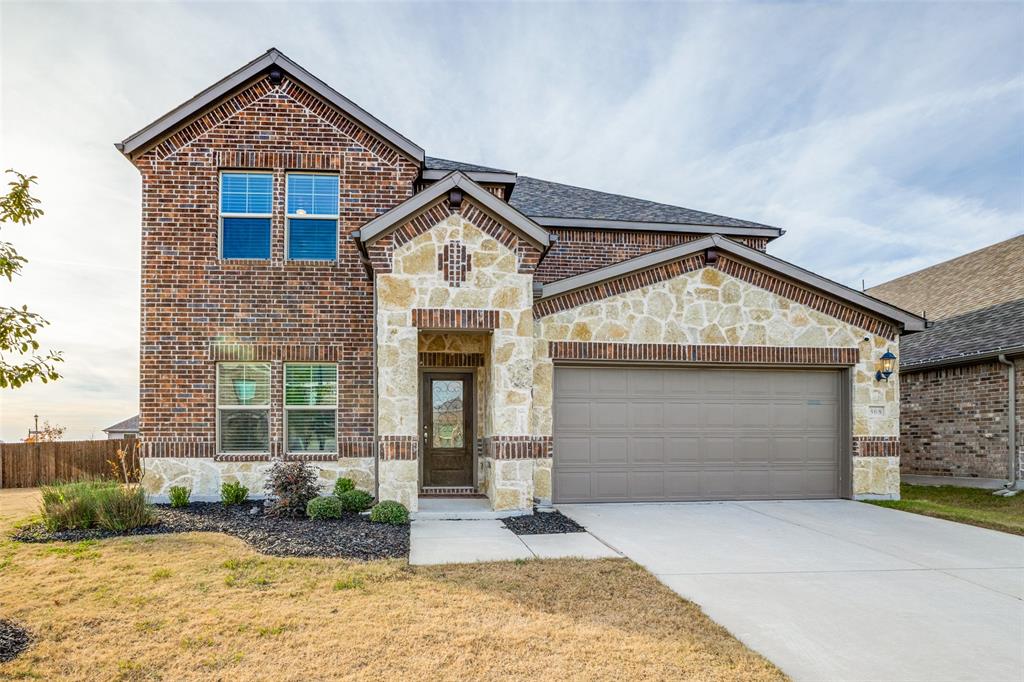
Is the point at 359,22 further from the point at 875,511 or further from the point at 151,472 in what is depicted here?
the point at 875,511

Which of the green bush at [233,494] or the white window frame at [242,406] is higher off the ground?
the white window frame at [242,406]

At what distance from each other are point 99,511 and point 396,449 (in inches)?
162

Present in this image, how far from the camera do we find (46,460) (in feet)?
57.5

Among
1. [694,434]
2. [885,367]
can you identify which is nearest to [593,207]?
[694,434]

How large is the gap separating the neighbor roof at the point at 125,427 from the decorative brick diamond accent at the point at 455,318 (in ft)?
82.3

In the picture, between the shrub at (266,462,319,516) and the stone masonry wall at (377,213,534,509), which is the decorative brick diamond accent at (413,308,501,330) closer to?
the stone masonry wall at (377,213,534,509)

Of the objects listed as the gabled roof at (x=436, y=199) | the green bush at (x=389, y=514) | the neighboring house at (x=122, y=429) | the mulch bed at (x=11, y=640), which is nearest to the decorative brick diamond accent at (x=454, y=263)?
the gabled roof at (x=436, y=199)

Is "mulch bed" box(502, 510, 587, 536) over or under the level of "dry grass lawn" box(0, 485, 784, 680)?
under

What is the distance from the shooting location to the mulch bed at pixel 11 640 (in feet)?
16.0

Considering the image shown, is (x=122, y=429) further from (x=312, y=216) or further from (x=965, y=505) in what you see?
(x=965, y=505)

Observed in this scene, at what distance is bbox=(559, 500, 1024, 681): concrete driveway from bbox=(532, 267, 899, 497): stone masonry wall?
1751 millimetres

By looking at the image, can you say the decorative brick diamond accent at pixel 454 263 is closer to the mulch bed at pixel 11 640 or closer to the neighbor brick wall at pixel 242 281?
the neighbor brick wall at pixel 242 281

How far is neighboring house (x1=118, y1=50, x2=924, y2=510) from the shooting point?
11289 mm

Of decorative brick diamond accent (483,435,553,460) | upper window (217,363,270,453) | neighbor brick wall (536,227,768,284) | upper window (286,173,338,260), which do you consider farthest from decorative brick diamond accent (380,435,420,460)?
neighbor brick wall (536,227,768,284)
